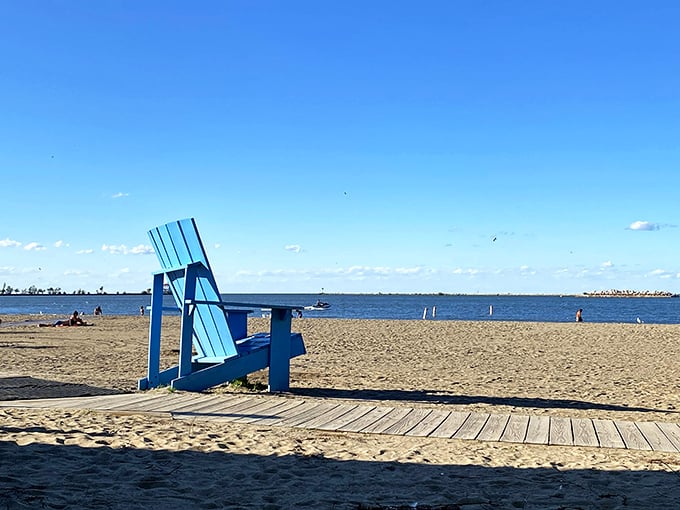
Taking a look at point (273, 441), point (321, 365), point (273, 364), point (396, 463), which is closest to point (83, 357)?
point (321, 365)

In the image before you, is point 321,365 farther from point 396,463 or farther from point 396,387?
point 396,463

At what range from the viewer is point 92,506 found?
3170mm

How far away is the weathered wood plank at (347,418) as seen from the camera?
5.14 m

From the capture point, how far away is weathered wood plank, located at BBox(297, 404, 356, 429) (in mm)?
5168

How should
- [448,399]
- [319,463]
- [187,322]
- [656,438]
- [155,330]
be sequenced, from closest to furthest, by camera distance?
1. [319,463]
2. [656,438]
3. [187,322]
4. [155,330]
5. [448,399]

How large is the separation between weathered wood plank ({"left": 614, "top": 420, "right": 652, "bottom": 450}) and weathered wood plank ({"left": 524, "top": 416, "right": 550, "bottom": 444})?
0.52 metres

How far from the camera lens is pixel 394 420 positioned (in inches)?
215

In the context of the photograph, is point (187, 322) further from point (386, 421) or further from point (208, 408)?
point (386, 421)

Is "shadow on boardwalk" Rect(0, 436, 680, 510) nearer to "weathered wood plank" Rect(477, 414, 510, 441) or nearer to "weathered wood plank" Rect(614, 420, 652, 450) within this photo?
"weathered wood plank" Rect(614, 420, 652, 450)

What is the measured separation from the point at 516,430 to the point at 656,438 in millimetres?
954

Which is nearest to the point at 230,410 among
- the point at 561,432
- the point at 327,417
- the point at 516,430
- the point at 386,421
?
the point at 327,417

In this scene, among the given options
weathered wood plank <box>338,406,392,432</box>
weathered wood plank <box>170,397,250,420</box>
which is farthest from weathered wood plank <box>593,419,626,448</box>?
weathered wood plank <box>170,397,250,420</box>

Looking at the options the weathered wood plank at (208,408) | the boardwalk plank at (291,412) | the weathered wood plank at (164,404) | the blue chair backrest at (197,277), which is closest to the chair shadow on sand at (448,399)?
the blue chair backrest at (197,277)

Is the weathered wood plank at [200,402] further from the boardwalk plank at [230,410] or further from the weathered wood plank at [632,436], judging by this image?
the weathered wood plank at [632,436]
